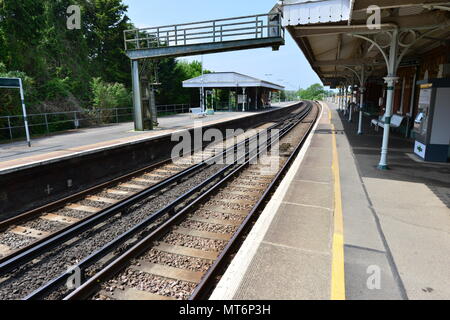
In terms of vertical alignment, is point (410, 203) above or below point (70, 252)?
above

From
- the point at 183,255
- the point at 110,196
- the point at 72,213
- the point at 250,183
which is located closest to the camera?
the point at 183,255

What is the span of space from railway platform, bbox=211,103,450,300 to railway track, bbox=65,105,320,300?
1.45ft

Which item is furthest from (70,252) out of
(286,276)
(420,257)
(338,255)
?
(420,257)

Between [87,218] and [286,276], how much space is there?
14.6 feet

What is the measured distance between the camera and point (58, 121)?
1827 centimetres

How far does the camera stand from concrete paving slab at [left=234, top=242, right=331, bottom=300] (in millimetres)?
3365

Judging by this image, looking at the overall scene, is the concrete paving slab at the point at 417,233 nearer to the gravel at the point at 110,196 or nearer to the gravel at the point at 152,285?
the gravel at the point at 152,285

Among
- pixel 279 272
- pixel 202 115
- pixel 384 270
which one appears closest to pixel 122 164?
pixel 279 272

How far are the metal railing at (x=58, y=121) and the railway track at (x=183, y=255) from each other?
39.5 ft

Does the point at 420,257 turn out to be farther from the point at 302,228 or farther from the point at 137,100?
the point at 137,100

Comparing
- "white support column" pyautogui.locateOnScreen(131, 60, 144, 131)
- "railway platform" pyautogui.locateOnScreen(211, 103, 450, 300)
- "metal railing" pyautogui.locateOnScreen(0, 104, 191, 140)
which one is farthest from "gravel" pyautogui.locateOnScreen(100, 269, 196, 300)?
"white support column" pyautogui.locateOnScreen(131, 60, 144, 131)

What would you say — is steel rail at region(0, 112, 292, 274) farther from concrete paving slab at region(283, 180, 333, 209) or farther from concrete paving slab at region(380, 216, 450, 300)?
concrete paving slab at region(380, 216, 450, 300)

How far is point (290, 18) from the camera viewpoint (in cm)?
789

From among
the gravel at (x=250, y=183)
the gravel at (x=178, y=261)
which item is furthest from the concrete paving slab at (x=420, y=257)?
the gravel at (x=250, y=183)
